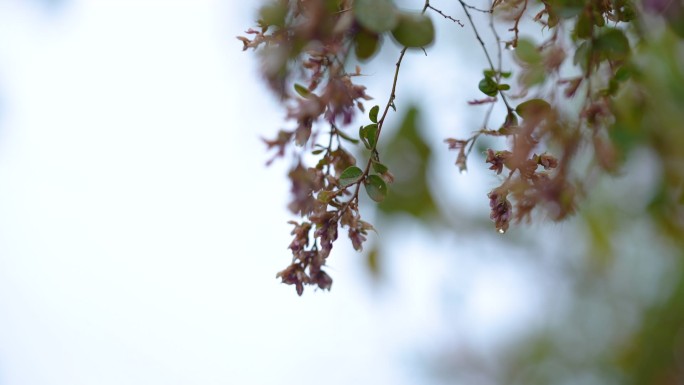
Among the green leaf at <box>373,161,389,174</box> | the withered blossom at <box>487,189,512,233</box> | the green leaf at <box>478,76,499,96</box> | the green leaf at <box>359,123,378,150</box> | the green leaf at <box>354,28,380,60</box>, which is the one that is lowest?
the green leaf at <box>354,28,380,60</box>

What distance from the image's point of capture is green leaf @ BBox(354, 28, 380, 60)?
395 mm

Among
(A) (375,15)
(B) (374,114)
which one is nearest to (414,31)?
(A) (375,15)

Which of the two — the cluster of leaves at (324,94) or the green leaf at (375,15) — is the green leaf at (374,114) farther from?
the green leaf at (375,15)

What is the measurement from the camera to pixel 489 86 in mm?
543

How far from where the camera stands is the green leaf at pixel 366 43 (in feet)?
1.30

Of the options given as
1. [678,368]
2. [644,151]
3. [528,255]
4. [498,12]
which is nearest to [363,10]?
[498,12]

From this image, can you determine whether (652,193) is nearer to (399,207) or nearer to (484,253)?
(399,207)

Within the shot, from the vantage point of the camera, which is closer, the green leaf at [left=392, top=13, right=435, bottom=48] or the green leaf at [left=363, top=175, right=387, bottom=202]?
the green leaf at [left=392, top=13, right=435, bottom=48]

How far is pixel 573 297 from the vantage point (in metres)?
2.57

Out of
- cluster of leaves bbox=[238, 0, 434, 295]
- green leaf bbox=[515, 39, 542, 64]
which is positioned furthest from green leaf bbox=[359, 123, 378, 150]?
green leaf bbox=[515, 39, 542, 64]

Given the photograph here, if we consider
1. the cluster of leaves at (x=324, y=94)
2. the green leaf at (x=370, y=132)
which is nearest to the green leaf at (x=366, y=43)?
the cluster of leaves at (x=324, y=94)

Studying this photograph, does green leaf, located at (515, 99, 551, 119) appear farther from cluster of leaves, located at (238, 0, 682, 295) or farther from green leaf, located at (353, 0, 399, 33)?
green leaf, located at (353, 0, 399, 33)

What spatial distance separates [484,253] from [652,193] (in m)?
0.95

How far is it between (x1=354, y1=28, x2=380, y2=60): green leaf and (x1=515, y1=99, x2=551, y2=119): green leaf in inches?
4.8
